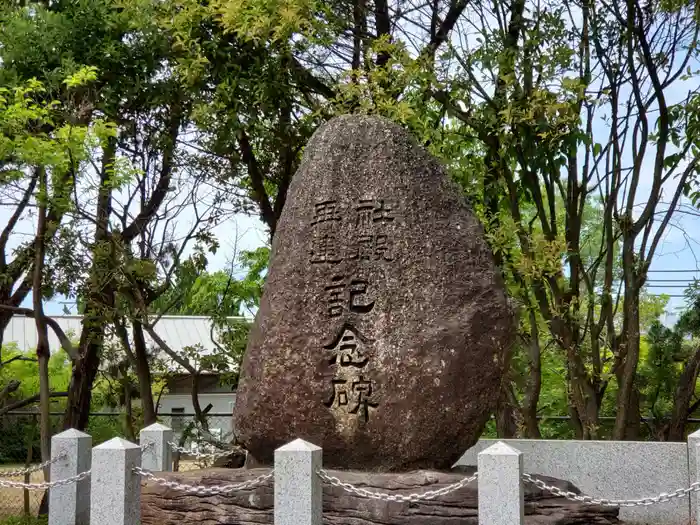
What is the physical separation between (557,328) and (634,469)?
191 centimetres

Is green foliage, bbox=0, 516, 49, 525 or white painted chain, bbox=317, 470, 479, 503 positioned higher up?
white painted chain, bbox=317, 470, 479, 503

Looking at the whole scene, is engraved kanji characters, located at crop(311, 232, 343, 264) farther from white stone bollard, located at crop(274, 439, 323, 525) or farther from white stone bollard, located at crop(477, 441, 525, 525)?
white stone bollard, located at crop(477, 441, 525, 525)

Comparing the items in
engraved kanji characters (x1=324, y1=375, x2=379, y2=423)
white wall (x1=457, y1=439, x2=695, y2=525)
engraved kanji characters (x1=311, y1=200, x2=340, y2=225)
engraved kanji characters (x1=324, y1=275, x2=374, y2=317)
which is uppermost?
engraved kanji characters (x1=311, y1=200, x2=340, y2=225)

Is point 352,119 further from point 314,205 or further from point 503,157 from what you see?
point 503,157

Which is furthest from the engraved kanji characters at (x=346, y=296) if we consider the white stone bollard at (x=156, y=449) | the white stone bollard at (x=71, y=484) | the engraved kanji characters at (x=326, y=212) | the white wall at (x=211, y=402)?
the white wall at (x=211, y=402)

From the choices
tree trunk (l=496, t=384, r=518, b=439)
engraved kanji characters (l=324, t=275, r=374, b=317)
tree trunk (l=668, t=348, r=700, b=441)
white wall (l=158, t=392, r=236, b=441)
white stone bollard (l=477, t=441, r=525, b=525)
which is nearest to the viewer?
white stone bollard (l=477, t=441, r=525, b=525)

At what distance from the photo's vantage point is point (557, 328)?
9016mm

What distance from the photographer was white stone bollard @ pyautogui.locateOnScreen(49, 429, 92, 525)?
19.2ft

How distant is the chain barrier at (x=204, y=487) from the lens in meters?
4.94

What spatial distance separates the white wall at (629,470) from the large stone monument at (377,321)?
2541mm

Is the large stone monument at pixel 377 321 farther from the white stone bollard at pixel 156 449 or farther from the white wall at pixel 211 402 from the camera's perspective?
the white wall at pixel 211 402

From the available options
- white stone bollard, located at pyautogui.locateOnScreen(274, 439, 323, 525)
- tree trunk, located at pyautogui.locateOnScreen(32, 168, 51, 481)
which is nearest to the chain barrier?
white stone bollard, located at pyautogui.locateOnScreen(274, 439, 323, 525)

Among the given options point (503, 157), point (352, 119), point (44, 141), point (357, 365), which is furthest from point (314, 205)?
point (503, 157)

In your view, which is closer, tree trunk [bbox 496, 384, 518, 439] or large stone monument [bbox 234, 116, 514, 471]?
A: large stone monument [bbox 234, 116, 514, 471]
